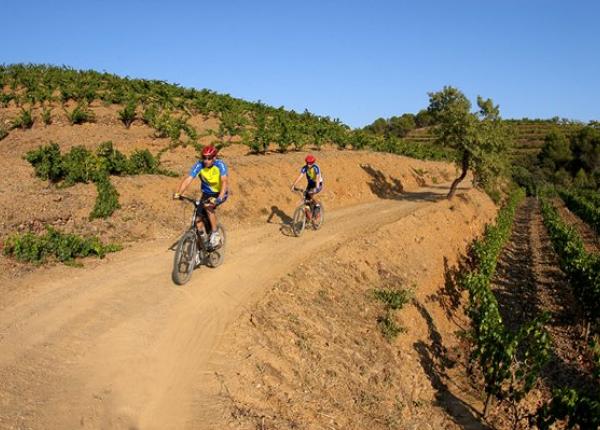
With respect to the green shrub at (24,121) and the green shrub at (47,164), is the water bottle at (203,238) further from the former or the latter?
the green shrub at (24,121)

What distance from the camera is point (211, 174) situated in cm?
938

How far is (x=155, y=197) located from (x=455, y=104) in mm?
15060

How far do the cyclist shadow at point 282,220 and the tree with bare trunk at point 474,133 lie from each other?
10.00 metres

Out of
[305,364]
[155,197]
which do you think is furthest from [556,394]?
[155,197]

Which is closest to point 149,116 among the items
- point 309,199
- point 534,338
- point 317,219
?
point 317,219

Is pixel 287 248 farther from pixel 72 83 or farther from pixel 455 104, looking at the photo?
pixel 72 83

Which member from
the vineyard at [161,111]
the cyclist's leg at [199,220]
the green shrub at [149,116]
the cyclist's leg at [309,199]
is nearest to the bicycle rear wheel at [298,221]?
the cyclist's leg at [309,199]

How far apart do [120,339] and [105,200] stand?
21.3 ft

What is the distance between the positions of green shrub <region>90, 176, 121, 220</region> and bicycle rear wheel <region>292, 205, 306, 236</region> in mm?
4837

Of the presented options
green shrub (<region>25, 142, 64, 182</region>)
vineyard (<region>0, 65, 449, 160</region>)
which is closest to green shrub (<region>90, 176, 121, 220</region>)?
green shrub (<region>25, 142, 64, 182</region>)

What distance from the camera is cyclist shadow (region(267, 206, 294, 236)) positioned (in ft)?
48.7

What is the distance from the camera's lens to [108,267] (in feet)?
33.1

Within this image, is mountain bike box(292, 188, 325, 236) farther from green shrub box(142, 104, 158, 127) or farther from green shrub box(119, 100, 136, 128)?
green shrub box(119, 100, 136, 128)

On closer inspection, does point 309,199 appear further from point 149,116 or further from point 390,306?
point 149,116
